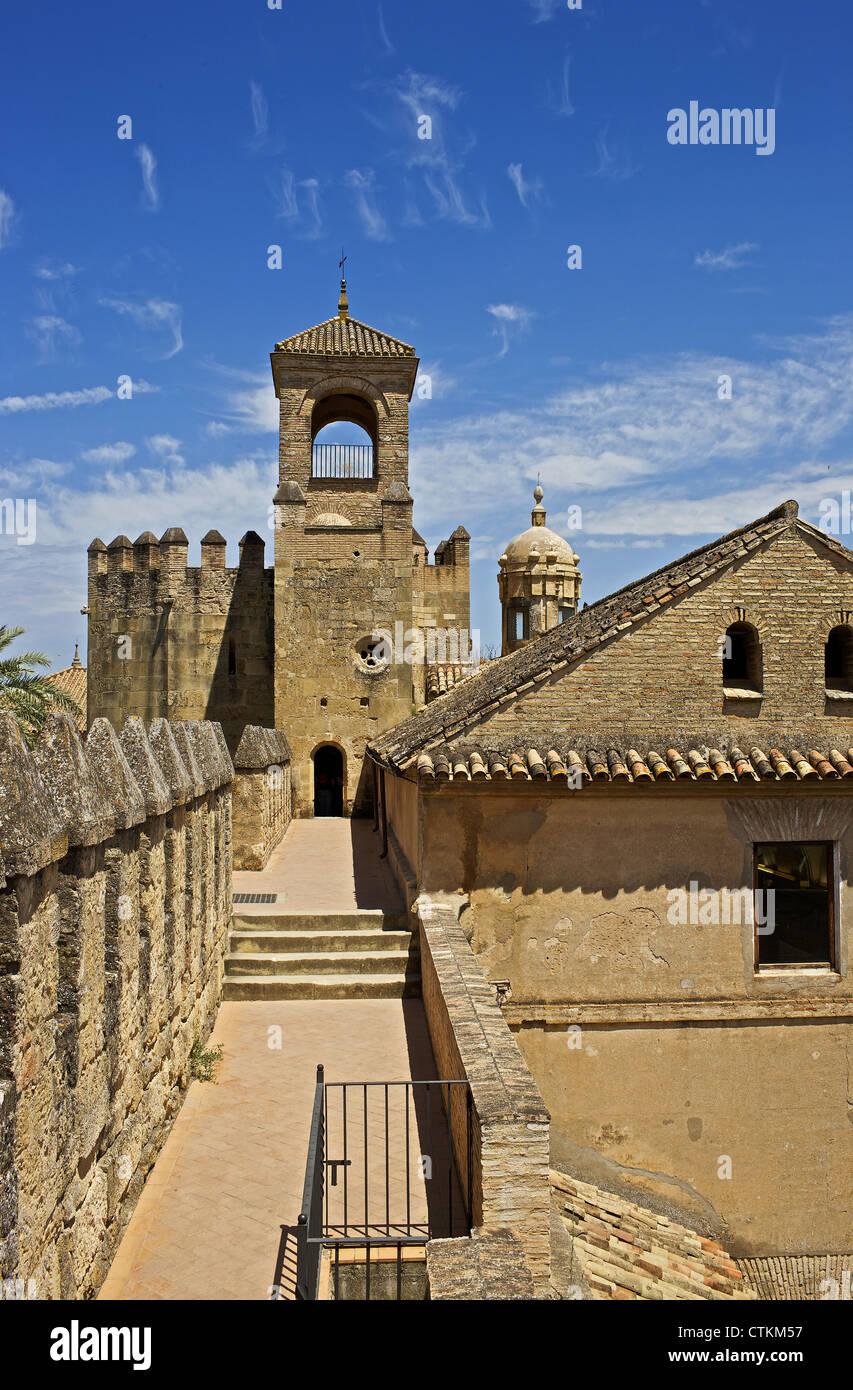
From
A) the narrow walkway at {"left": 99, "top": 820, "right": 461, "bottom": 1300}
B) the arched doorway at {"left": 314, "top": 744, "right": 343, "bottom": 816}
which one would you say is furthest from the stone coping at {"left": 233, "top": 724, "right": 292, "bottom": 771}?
the arched doorway at {"left": 314, "top": 744, "right": 343, "bottom": 816}

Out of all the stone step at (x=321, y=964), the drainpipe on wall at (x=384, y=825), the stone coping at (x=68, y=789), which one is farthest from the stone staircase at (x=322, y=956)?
the drainpipe on wall at (x=384, y=825)

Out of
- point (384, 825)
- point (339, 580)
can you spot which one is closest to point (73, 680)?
point (339, 580)

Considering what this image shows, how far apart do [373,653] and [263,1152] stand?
20257 mm

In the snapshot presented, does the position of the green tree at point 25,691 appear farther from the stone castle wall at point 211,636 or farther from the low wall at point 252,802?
the stone castle wall at point 211,636

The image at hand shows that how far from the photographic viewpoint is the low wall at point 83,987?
11.0 feet

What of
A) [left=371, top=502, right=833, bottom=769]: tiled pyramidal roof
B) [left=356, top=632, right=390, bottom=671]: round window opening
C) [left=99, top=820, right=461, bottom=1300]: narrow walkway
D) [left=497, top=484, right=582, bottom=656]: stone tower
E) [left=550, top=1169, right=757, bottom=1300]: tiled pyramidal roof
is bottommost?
[left=550, top=1169, right=757, bottom=1300]: tiled pyramidal roof

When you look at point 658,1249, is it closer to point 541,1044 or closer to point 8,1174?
point 541,1044

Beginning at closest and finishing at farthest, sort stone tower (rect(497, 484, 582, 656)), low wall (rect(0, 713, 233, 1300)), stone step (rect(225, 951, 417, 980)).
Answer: low wall (rect(0, 713, 233, 1300))
stone step (rect(225, 951, 417, 980))
stone tower (rect(497, 484, 582, 656))

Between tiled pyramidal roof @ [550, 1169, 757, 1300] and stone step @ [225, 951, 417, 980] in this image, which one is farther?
stone step @ [225, 951, 417, 980]

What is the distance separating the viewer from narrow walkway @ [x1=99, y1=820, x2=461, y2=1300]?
520cm

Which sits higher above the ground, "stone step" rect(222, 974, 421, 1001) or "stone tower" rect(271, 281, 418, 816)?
"stone tower" rect(271, 281, 418, 816)

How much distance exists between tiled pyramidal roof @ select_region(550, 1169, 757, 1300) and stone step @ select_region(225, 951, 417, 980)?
107 inches

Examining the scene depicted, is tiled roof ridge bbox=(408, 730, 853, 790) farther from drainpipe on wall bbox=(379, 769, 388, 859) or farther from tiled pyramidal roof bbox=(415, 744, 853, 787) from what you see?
drainpipe on wall bbox=(379, 769, 388, 859)

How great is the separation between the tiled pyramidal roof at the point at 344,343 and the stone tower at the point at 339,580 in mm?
55
